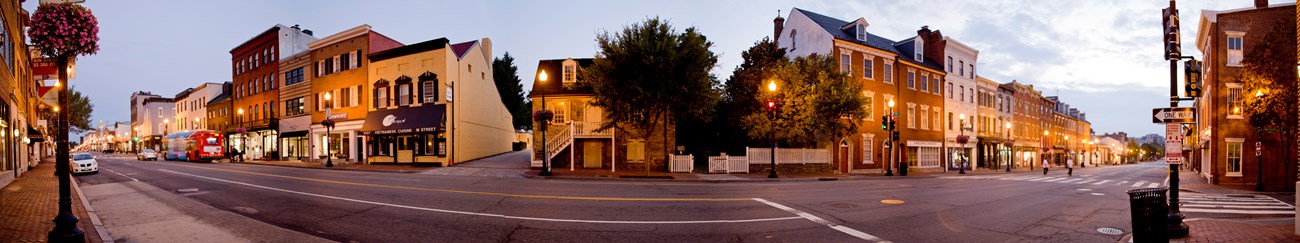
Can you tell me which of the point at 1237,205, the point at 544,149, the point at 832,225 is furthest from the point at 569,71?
the point at 1237,205

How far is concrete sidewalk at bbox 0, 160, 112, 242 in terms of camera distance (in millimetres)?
8516

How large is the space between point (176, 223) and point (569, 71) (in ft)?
78.7

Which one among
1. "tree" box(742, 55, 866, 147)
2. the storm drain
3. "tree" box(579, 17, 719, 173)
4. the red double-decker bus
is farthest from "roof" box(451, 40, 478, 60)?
the storm drain

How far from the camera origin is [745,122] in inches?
1208

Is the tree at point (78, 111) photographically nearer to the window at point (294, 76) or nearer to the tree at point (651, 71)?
the window at point (294, 76)

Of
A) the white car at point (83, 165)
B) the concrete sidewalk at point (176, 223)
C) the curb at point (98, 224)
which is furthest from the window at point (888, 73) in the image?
the white car at point (83, 165)

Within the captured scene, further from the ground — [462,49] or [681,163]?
[462,49]

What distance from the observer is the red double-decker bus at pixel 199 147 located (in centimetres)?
4334

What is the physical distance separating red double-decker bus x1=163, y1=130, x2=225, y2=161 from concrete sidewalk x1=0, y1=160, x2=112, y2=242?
104 ft

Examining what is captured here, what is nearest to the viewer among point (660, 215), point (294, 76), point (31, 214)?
point (31, 214)

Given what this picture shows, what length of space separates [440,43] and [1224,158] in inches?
1558

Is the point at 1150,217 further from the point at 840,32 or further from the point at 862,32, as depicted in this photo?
the point at 862,32

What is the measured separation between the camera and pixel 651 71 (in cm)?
2495

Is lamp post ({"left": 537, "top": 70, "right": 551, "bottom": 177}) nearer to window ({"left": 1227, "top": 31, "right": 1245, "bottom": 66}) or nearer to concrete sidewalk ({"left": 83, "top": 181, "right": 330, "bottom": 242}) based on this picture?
concrete sidewalk ({"left": 83, "top": 181, "right": 330, "bottom": 242})
